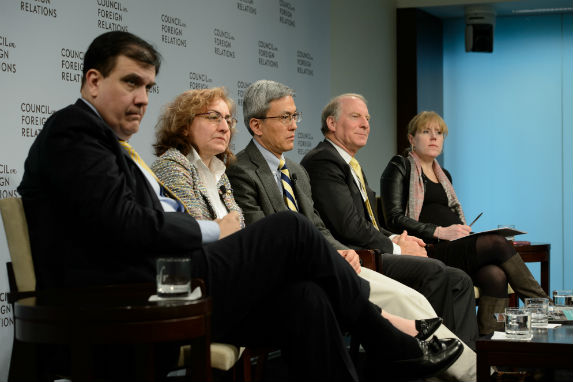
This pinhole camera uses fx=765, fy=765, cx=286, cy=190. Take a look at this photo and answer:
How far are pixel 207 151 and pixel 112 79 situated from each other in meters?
0.92

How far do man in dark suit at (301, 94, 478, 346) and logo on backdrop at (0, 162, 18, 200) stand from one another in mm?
1560

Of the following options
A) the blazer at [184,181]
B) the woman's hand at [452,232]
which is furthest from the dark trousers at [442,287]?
the blazer at [184,181]

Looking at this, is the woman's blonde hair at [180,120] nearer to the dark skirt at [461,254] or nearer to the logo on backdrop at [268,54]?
the dark skirt at [461,254]

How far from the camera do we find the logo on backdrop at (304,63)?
5.69 metres

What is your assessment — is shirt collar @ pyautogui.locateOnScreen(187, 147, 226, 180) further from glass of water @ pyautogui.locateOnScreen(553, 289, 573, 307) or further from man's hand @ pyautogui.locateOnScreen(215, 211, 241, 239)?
glass of water @ pyautogui.locateOnScreen(553, 289, 573, 307)

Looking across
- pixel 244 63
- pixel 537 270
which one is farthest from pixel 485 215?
pixel 244 63

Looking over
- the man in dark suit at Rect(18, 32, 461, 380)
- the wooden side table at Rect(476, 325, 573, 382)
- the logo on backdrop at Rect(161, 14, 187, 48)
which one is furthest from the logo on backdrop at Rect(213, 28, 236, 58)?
the wooden side table at Rect(476, 325, 573, 382)

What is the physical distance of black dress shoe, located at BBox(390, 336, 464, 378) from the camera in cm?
258

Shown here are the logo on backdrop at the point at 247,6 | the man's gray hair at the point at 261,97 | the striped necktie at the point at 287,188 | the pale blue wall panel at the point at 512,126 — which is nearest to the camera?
the striped necktie at the point at 287,188

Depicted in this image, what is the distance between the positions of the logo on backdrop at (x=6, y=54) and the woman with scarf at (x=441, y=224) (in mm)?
2478

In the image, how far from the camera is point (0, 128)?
121 inches

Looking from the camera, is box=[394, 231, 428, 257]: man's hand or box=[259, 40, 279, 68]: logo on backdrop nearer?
box=[394, 231, 428, 257]: man's hand

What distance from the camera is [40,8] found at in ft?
10.8

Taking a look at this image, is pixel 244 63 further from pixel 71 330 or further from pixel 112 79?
pixel 71 330
